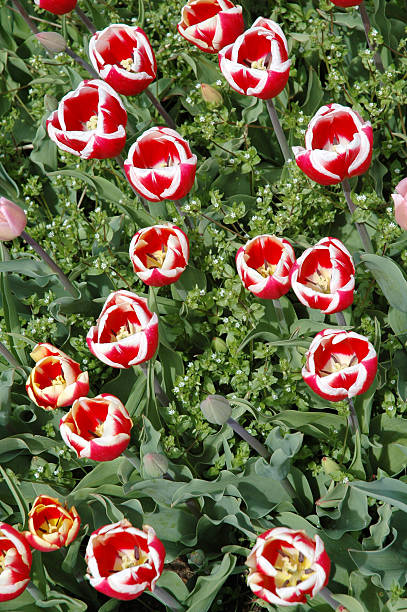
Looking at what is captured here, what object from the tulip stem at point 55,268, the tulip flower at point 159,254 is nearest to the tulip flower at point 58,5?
the tulip stem at point 55,268

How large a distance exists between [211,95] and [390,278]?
2.50 feet

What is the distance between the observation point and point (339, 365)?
1.40 meters

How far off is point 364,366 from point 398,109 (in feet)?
3.50

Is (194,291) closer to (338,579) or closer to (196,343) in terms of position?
(196,343)

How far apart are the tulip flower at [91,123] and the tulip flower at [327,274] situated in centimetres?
54

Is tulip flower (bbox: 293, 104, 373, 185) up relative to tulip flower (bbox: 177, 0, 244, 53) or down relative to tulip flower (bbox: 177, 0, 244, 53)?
down

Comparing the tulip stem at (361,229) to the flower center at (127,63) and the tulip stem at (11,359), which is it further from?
the tulip stem at (11,359)

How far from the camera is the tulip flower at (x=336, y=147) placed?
1.40m

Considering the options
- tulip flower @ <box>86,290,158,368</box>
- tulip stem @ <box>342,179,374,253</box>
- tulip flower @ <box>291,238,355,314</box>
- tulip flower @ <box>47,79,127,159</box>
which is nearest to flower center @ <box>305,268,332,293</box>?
tulip flower @ <box>291,238,355,314</box>

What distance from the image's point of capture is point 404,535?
148 centimetres

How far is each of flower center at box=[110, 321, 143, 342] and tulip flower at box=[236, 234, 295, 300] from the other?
0.25 meters

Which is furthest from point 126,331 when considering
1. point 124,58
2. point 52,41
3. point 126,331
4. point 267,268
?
point 52,41

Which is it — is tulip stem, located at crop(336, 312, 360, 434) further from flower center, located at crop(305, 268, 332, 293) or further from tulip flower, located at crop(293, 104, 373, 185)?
tulip flower, located at crop(293, 104, 373, 185)

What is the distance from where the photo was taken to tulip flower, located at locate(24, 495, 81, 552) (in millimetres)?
1384
